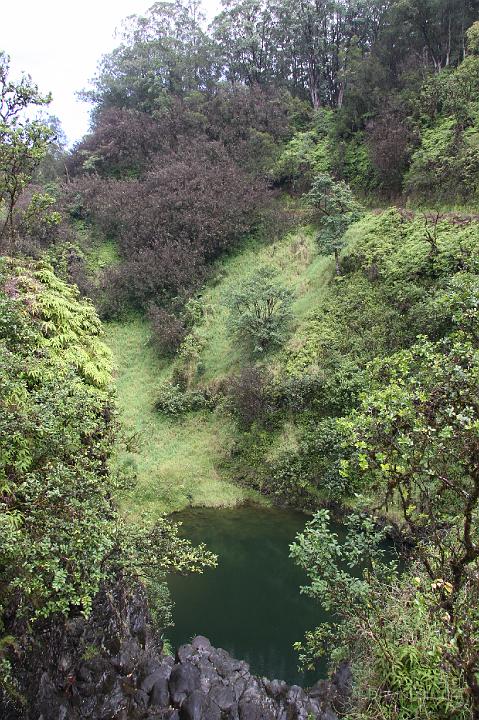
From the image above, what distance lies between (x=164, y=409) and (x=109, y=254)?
43.3ft

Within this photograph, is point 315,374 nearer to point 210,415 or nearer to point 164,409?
point 210,415

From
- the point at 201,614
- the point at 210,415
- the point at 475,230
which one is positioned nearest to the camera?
the point at 201,614

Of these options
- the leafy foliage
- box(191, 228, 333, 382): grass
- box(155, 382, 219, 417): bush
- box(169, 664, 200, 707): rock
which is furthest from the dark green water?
box(191, 228, 333, 382): grass

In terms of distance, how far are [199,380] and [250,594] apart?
1003cm

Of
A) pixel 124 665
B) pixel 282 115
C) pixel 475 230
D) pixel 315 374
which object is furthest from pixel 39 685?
pixel 282 115

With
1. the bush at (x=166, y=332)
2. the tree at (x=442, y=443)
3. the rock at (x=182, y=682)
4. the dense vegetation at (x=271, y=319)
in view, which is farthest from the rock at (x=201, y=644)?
the bush at (x=166, y=332)

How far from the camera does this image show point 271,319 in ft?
63.4

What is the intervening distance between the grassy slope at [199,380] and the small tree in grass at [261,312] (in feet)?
2.62

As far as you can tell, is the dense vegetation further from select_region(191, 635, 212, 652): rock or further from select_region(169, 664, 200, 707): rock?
select_region(169, 664, 200, 707): rock

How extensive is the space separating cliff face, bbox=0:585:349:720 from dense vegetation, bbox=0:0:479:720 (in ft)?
3.25

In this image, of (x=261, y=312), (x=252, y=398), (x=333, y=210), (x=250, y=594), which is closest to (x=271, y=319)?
(x=261, y=312)

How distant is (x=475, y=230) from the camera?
657 inches

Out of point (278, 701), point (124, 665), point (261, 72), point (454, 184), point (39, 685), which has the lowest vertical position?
point (278, 701)

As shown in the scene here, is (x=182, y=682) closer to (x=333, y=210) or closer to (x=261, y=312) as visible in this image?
(x=261, y=312)
